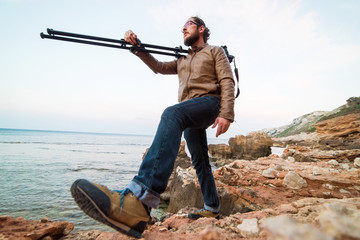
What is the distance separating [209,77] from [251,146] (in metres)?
19.1

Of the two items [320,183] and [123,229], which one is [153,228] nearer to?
[123,229]

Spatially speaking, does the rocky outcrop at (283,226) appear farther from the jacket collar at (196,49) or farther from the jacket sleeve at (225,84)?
the jacket collar at (196,49)

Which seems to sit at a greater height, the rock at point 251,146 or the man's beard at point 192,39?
the man's beard at point 192,39

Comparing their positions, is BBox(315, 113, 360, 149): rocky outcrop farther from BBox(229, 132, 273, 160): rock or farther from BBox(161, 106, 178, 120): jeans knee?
BBox(161, 106, 178, 120): jeans knee

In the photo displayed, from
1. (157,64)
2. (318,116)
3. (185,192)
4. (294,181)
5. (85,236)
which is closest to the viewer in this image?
(85,236)

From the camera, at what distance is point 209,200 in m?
2.55

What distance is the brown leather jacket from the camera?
6.50ft

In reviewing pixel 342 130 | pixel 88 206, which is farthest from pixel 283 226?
pixel 342 130

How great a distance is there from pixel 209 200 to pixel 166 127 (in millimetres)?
1573

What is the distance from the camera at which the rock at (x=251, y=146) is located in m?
18.7

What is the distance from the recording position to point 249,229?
5.51 ft

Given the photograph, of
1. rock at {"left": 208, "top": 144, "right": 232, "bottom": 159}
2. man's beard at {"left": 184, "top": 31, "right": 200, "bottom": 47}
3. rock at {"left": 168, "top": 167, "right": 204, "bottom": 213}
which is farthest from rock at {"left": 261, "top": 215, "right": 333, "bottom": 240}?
rock at {"left": 208, "top": 144, "right": 232, "bottom": 159}

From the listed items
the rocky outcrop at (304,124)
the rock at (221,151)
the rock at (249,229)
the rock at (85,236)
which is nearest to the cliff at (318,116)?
the rocky outcrop at (304,124)

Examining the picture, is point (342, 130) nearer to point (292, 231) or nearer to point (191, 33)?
point (191, 33)
